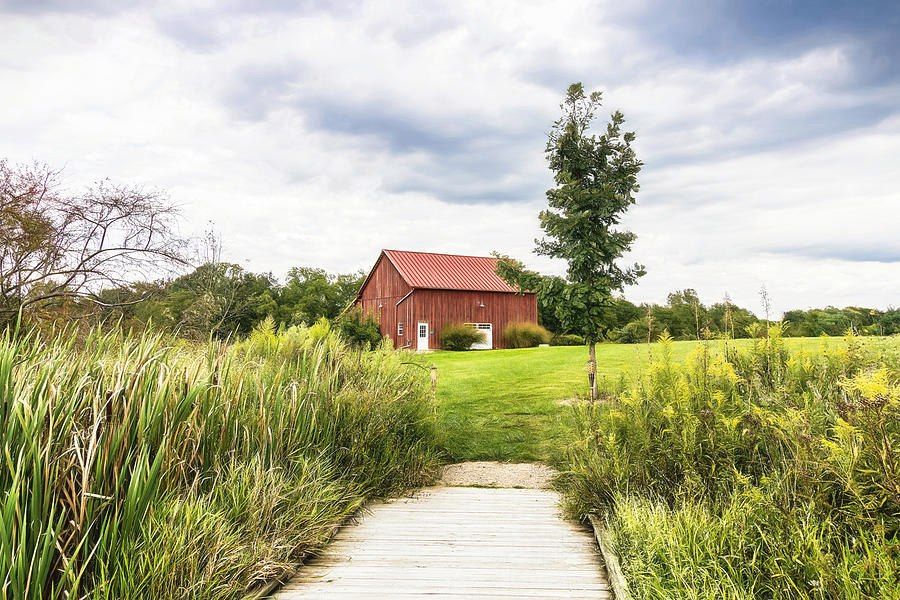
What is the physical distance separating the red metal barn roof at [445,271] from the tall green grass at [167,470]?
27.4 meters

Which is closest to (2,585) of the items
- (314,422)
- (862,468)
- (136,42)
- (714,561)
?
(314,422)

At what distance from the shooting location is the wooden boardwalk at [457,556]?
11.5 ft

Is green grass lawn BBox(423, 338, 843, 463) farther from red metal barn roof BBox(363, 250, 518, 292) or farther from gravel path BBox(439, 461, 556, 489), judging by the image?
red metal barn roof BBox(363, 250, 518, 292)

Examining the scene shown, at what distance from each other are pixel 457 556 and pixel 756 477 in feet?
7.29

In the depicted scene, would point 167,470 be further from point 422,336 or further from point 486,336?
point 486,336

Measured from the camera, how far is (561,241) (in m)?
9.80

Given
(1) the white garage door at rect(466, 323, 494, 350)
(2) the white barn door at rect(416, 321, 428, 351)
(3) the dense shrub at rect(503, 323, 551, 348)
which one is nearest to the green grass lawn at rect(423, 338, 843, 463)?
(2) the white barn door at rect(416, 321, 428, 351)

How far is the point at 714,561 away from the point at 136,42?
10159mm

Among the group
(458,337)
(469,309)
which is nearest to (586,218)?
(458,337)

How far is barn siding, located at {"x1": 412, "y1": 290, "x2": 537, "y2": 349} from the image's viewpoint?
33219mm

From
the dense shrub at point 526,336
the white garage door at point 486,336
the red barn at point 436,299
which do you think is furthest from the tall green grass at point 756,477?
the white garage door at point 486,336

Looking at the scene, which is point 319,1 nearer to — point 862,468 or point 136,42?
point 136,42

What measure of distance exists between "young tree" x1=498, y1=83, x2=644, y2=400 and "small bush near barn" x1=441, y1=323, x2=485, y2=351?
22091 millimetres

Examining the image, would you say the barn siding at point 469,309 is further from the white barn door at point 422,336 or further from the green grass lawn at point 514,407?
the green grass lawn at point 514,407
